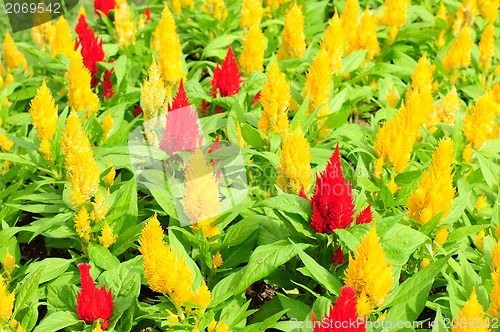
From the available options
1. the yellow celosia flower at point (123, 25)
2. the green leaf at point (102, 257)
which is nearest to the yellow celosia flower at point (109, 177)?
the green leaf at point (102, 257)

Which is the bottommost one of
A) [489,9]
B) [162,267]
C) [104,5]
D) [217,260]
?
[217,260]

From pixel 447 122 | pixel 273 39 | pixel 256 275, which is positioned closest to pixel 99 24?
pixel 273 39

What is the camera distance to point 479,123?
135 inches

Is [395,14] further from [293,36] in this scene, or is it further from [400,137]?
[400,137]

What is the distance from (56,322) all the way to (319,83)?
6.59ft

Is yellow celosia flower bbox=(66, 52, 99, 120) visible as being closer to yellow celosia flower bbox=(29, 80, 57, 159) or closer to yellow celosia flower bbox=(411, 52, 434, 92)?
yellow celosia flower bbox=(29, 80, 57, 159)

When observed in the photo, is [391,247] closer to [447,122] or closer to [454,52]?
[447,122]

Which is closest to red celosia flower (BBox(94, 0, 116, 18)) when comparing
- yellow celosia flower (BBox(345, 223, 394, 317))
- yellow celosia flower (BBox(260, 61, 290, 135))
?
yellow celosia flower (BBox(260, 61, 290, 135))

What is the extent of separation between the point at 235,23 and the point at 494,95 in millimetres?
2316

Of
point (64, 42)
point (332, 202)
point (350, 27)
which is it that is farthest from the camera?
point (350, 27)

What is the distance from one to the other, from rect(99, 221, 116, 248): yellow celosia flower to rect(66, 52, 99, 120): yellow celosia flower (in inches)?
36.5

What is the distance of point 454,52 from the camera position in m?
4.45

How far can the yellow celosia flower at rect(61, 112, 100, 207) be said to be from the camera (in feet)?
9.43

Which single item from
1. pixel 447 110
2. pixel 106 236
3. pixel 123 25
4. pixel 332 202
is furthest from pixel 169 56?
pixel 332 202
